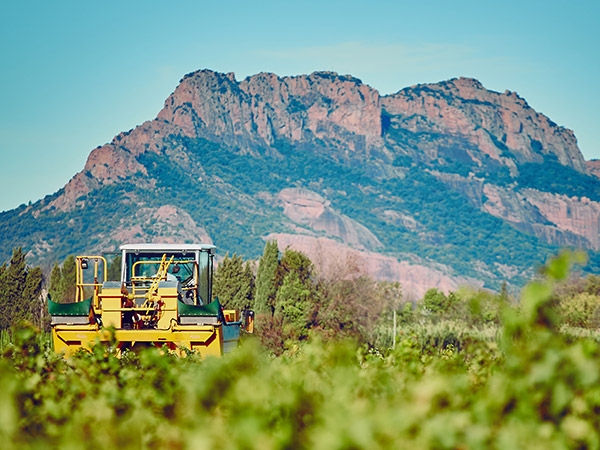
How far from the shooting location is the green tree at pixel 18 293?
61.8 meters

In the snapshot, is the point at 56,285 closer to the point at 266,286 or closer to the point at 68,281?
the point at 68,281

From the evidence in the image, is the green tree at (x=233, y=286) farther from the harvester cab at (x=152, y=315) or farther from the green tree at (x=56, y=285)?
the harvester cab at (x=152, y=315)

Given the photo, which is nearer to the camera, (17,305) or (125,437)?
(125,437)

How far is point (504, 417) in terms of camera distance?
473 cm

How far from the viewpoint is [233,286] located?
6234cm

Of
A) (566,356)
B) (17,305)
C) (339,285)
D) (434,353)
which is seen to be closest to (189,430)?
(566,356)

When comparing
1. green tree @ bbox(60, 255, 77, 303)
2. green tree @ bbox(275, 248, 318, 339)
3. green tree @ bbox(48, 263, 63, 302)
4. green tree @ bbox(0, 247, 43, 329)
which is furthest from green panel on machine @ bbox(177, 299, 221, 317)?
green tree @ bbox(48, 263, 63, 302)

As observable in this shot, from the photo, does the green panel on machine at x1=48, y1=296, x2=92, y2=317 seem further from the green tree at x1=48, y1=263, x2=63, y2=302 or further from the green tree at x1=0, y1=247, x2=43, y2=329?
the green tree at x1=48, y1=263, x2=63, y2=302

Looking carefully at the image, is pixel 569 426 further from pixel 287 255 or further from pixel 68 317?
pixel 287 255

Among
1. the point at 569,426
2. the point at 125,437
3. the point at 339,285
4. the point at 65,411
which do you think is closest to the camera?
the point at 125,437

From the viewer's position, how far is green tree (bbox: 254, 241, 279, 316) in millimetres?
58406

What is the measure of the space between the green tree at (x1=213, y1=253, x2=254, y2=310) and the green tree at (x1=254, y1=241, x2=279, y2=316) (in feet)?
7.56

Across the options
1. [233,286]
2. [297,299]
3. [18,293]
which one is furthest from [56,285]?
[297,299]

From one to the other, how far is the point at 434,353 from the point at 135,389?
13.1 feet
